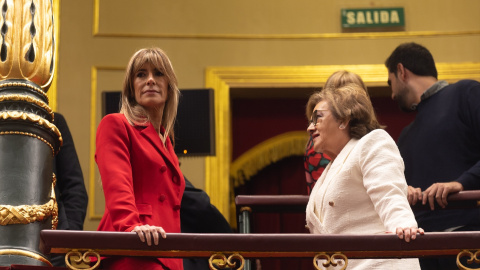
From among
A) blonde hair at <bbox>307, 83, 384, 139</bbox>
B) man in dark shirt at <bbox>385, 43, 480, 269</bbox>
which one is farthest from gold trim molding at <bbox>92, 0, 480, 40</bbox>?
blonde hair at <bbox>307, 83, 384, 139</bbox>

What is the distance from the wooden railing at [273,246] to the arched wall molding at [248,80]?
15.7 ft

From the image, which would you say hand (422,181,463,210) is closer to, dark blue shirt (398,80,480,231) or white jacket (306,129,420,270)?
dark blue shirt (398,80,480,231)

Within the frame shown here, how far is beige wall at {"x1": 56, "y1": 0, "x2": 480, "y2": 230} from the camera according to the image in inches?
308

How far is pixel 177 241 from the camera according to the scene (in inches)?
105

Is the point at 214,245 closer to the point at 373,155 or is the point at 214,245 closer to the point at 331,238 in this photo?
the point at 331,238

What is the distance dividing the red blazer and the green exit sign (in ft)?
16.7

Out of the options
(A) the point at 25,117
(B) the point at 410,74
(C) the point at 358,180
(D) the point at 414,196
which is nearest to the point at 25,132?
(A) the point at 25,117

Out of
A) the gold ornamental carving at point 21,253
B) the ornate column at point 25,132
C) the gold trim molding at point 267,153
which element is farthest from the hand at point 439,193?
the gold trim molding at point 267,153

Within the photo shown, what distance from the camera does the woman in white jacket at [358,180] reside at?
2908 millimetres

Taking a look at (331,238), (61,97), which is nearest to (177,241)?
(331,238)

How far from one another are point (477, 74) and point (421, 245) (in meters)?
5.33

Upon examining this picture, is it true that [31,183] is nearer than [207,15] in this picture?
Yes

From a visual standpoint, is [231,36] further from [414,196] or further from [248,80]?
[414,196]

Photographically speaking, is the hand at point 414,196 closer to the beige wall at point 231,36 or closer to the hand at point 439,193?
the hand at point 439,193
